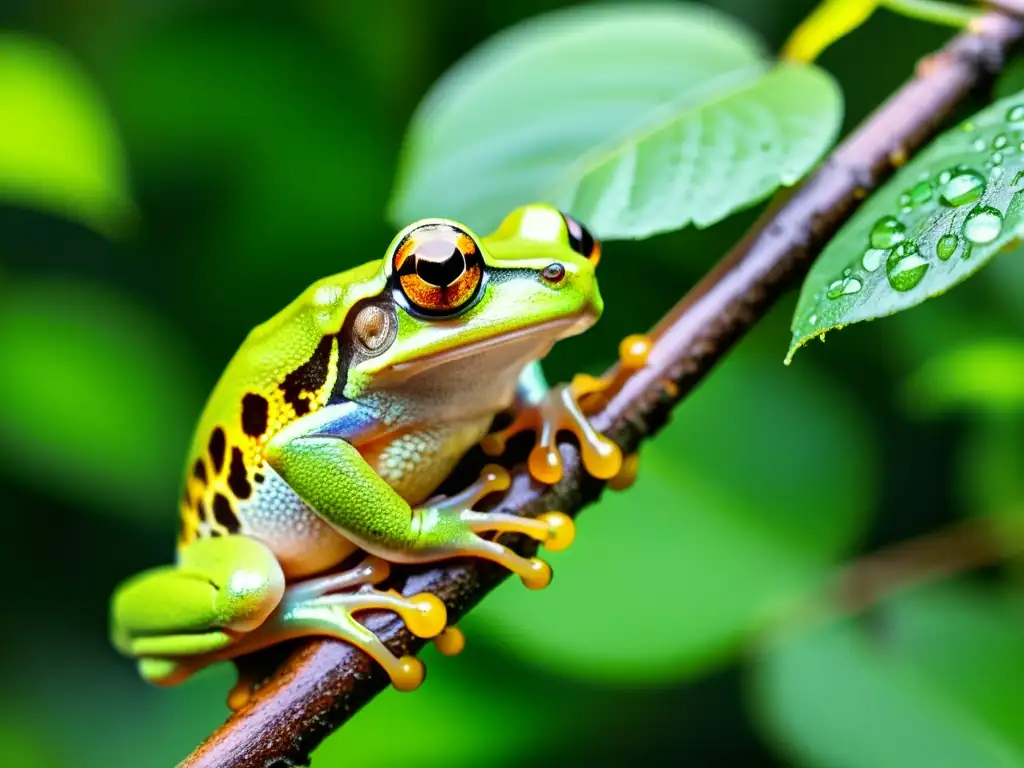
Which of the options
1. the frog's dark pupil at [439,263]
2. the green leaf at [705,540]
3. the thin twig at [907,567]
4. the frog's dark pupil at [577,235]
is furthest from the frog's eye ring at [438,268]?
the thin twig at [907,567]

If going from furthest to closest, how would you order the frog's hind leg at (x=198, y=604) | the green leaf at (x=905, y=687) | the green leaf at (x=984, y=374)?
the green leaf at (x=905, y=687)
the green leaf at (x=984, y=374)
the frog's hind leg at (x=198, y=604)

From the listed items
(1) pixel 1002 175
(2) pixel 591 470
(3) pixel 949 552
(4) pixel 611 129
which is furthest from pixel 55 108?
(3) pixel 949 552

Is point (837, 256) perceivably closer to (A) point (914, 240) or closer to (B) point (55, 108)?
(A) point (914, 240)

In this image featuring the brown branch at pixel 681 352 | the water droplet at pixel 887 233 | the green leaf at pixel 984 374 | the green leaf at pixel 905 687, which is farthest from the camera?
the green leaf at pixel 905 687

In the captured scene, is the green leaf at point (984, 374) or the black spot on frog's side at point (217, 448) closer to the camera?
the black spot on frog's side at point (217, 448)

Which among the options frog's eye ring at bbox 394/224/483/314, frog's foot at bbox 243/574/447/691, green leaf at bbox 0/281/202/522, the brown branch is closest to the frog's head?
frog's eye ring at bbox 394/224/483/314

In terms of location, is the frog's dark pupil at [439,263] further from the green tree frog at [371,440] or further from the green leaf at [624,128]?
the green leaf at [624,128]

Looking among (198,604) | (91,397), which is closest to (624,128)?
(198,604)

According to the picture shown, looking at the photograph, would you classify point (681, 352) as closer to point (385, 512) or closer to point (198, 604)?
point (385, 512)
